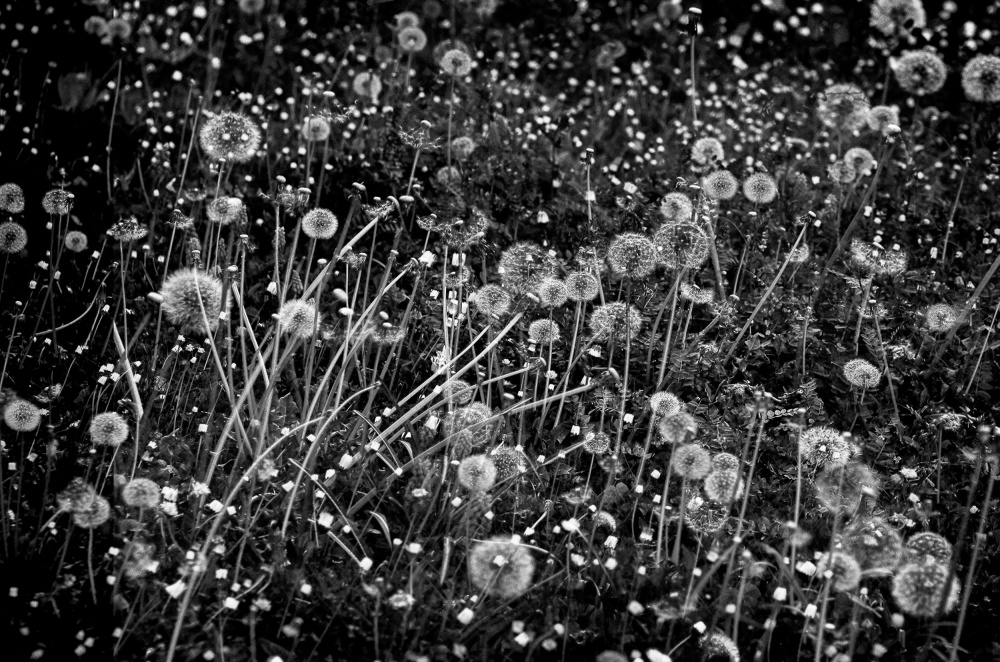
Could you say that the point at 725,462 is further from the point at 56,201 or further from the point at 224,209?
the point at 56,201

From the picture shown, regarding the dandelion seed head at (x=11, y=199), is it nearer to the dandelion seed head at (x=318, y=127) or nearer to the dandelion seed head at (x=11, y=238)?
the dandelion seed head at (x=11, y=238)

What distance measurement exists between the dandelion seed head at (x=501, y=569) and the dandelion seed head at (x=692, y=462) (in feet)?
1.76

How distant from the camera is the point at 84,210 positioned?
376 cm

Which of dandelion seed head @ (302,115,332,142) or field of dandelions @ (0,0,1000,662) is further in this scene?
dandelion seed head @ (302,115,332,142)

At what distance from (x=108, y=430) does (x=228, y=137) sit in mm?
1379

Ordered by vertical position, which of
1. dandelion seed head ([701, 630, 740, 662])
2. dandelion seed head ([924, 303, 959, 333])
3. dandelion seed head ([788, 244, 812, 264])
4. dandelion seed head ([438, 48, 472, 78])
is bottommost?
dandelion seed head ([701, 630, 740, 662])


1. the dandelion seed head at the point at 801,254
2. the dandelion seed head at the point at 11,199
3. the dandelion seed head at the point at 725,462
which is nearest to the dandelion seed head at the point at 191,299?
the dandelion seed head at the point at 11,199

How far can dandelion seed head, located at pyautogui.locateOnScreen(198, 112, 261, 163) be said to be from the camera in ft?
11.3

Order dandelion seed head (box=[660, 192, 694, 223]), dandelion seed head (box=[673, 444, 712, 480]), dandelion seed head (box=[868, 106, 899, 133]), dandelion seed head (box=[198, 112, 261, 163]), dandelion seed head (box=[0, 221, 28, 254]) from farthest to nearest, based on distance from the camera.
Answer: dandelion seed head (box=[868, 106, 899, 133]) → dandelion seed head (box=[660, 192, 694, 223]) → dandelion seed head (box=[198, 112, 261, 163]) → dandelion seed head (box=[0, 221, 28, 254]) → dandelion seed head (box=[673, 444, 712, 480])

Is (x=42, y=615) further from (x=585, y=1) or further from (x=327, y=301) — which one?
(x=585, y=1)

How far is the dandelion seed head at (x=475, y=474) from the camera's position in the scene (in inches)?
100

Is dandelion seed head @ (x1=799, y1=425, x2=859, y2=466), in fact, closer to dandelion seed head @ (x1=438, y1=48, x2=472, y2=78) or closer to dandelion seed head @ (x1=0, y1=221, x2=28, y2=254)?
dandelion seed head @ (x1=438, y1=48, x2=472, y2=78)

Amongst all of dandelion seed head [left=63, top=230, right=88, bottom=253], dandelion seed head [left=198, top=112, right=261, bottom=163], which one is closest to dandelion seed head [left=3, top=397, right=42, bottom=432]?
dandelion seed head [left=63, top=230, right=88, bottom=253]

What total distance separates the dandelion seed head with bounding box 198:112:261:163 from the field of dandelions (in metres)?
0.02
